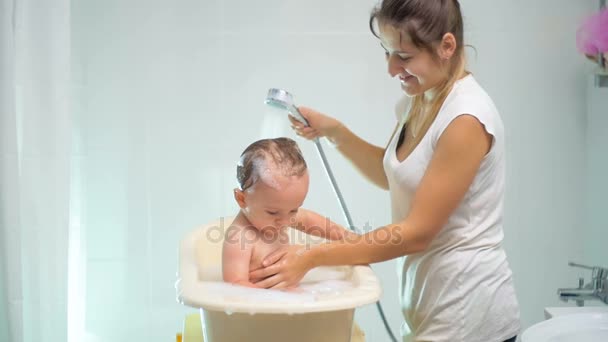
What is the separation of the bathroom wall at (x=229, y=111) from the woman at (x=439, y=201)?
35.7 inches

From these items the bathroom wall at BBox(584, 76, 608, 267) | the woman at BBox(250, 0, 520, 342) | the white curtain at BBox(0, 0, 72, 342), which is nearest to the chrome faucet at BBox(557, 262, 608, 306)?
the woman at BBox(250, 0, 520, 342)

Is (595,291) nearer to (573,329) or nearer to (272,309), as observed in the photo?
(573,329)

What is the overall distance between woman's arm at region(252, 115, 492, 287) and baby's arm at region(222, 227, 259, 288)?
3 centimetres

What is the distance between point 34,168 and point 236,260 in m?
0.73

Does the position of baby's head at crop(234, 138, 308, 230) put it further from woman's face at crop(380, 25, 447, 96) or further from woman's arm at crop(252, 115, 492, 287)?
woman's face at crop(380, 25, 447, 96)

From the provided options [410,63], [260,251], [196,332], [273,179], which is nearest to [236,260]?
[260,251]

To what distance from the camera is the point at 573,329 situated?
165cm

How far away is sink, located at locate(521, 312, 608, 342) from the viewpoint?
1.60 metres

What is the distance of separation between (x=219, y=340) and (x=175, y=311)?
1335 mm

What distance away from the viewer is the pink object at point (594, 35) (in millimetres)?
2287

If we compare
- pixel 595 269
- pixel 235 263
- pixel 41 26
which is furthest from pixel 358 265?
pixel 41 26

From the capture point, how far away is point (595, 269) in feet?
6.34

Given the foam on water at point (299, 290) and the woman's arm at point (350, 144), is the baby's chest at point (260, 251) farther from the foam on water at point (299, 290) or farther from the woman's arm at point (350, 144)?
the woman's arm at point (350, 144)

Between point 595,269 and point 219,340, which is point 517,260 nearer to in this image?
point 595,269
